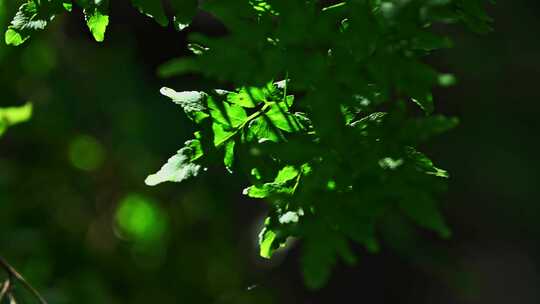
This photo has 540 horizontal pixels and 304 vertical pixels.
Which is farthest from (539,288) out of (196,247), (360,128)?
(360,128)

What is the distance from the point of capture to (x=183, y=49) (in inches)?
137

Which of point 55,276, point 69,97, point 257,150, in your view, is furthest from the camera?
point 69,97

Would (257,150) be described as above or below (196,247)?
above

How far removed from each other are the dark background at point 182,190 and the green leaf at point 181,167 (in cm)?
166

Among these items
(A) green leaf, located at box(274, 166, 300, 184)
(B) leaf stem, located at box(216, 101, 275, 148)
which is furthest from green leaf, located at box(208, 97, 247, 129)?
(A) green leaf, located at box(274, 166, 300, 184)

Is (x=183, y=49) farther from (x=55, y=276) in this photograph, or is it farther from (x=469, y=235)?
(x=469, y=235)

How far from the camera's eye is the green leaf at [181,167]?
1.04m

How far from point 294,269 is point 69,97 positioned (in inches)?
52.3

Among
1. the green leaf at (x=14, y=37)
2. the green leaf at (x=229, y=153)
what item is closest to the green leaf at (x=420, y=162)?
the green leaf at (x=229, y=153)

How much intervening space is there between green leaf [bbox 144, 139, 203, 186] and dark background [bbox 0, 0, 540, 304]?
1.66 metres

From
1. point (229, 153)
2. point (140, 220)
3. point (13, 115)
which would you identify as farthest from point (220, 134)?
point (140, 220)

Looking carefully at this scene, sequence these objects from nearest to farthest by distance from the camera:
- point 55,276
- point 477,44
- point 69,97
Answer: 1. point 55,276
2. point 69,97
3. point 477,44

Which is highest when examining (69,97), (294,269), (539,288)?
(69,97)

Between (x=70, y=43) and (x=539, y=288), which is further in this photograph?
(x=539, y=288)
